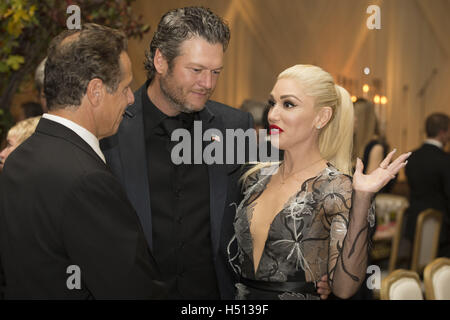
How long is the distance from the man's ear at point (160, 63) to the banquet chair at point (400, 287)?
5.59 feet

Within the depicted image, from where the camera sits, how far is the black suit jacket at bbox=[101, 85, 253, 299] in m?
2.53

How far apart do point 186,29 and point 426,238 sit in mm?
4237

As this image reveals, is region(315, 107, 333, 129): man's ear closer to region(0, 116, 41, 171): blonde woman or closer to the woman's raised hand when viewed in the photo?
the woman's raised hand

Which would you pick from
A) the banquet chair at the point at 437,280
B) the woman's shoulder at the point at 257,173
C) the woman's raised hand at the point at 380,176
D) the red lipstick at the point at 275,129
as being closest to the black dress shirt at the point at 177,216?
the woman's shoulder at the point at 257,173

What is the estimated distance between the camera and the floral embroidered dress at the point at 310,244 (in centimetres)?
202

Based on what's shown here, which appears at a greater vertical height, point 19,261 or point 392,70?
point 392,70

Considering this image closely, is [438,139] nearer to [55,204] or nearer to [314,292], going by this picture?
[314,292]

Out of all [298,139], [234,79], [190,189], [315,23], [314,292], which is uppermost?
[315,23]

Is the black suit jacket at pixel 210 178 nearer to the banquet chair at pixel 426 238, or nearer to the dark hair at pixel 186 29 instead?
the dark hair at pixel 186 29

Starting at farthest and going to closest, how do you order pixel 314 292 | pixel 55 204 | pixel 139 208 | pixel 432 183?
pixel 432 183 → pixel 139 208 → pixel 314 292 → pixel 55 204

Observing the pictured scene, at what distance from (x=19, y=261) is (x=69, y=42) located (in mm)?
753

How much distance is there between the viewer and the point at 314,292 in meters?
2.23

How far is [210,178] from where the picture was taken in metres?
2.68
